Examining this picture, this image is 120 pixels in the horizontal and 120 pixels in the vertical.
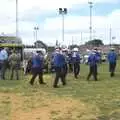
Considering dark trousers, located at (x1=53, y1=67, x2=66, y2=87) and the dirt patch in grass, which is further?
dark trousers, located at (x1=53, y1=67, x2=66, y2=87)

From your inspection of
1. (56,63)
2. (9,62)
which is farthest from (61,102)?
(9,62)

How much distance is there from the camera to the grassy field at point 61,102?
16.9 meters

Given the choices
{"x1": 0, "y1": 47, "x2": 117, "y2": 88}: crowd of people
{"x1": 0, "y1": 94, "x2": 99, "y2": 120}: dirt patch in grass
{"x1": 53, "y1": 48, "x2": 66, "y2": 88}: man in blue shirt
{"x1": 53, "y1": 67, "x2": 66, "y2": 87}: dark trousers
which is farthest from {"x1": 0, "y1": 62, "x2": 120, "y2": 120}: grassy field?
{"x1": 0, "y1": 47, "x2": 117, "y2": 88}: crowd of people

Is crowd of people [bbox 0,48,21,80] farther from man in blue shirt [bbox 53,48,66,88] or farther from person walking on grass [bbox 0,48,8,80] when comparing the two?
man in blue shirt [bbox 53,48,66,88]

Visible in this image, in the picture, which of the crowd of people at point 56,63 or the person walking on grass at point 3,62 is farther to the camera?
the person walking on grass at point 3,62

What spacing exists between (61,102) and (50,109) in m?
1.79

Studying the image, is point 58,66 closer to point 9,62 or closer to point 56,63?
point 56,63

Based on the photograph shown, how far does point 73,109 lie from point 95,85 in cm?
952

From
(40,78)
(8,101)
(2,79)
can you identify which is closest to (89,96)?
(8,101)

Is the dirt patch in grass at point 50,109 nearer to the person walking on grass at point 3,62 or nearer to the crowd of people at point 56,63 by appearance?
the crowd of people at point 56,63

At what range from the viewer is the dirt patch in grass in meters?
16.7

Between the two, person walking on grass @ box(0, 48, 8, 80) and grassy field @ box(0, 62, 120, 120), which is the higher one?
person walking on grass @ box(0, 48, 8, 80)

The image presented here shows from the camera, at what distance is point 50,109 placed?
18.3 m

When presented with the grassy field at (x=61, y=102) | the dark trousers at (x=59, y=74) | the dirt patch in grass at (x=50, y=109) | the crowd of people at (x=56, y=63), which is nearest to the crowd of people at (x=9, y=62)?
the crowd of people at (x=56, y=63)
